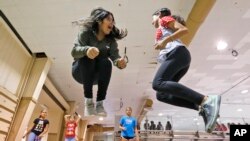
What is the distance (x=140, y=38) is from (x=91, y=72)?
3532 mm

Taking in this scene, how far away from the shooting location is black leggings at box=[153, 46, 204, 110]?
5.98ft

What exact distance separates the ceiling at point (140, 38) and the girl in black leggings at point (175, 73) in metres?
2.36

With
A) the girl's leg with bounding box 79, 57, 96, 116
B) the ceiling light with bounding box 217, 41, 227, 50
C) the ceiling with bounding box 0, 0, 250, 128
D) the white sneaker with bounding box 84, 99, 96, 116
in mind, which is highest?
the ceiling with bounding box 0, 0, 250, 128

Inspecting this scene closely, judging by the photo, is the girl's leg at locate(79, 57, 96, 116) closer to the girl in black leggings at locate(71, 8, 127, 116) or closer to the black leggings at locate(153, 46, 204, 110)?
the girl in black leggings at locate(71, 8, 127, 116)

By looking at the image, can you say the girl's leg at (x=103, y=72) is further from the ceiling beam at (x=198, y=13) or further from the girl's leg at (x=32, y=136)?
the girl's leg at (x=32, y=136)

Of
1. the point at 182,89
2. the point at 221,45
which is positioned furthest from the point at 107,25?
the point at 221,45

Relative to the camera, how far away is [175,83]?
6.08 ft

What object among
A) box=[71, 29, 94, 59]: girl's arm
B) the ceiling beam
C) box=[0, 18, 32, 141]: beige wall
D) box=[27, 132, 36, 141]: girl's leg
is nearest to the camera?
box=[71, 29, 94, 59]: girl's arm

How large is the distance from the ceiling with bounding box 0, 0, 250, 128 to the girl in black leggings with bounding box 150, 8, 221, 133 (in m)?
2.36

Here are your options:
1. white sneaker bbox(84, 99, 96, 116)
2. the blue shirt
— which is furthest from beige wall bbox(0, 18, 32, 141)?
white sneaker bbox(84, 99, 96, 116)

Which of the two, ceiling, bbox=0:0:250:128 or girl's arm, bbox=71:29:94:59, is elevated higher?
ceiling, bbox=0:0:250:128

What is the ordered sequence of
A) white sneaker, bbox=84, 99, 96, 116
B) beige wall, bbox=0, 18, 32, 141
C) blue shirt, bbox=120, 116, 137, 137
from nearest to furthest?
white sneaker, bbox=84, 99, 96, 116
beige wall, bbox=0, 18, 32, 141
blue shirt, bbox=120, 116, 137, 137

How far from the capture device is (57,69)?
6973 mm

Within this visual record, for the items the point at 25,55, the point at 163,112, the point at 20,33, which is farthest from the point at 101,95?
the point at 163,112
